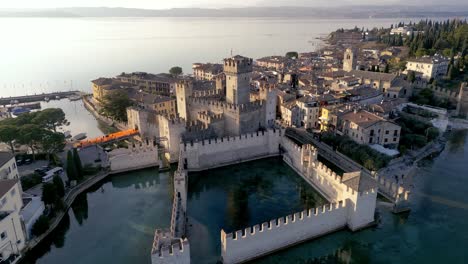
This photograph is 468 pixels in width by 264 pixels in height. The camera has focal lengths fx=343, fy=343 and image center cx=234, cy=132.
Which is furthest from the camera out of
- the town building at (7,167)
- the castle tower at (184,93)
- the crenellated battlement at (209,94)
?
the crenellated battlement at (209,94)

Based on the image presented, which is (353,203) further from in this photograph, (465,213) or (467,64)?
(467,64)

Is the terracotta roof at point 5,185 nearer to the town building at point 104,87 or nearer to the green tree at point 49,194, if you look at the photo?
the green tree at point 49,194

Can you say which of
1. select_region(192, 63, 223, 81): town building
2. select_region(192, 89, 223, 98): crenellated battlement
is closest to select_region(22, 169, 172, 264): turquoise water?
select_region(192, 89, 223, 98): crenellated battlement

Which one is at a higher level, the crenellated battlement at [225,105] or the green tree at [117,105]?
the crenellated battlement at [225,105]

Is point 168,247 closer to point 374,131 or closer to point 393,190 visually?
point 393,190

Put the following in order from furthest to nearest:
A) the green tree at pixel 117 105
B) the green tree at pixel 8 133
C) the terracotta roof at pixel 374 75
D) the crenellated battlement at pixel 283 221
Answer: the terracotta roof at pixel 374 75 < the green tree at pixel 117 105 < the green tree at pixel 8 133 < the crenellated battlement at pixel 283 221

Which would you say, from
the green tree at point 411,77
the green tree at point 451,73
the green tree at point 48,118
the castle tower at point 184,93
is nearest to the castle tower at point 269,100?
the castle tower at point 184,93

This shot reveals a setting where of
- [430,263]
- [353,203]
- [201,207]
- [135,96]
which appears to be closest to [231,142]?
[201,207]
